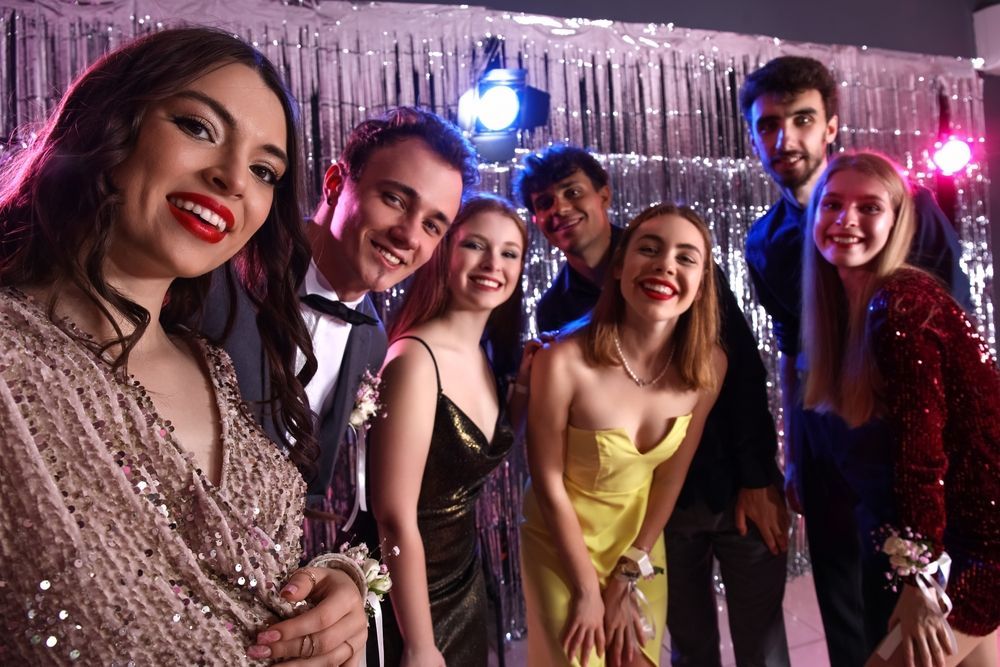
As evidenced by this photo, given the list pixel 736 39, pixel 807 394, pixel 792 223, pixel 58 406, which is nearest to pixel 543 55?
pixel 736 39

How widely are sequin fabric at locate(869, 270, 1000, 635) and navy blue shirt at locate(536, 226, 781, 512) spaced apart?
1.72 ft

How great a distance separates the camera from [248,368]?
137 cm

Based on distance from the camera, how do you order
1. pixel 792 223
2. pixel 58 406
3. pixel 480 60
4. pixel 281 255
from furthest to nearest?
pixel 480 60 < pixel 792 223 < pixel 281 255 < pixel 58 406

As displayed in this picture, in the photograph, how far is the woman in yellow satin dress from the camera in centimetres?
219

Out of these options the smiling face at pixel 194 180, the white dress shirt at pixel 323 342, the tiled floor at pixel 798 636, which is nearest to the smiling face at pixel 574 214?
the white dress shirt at pixel 323 342

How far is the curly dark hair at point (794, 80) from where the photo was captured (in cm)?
291

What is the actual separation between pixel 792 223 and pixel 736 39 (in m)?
1.97

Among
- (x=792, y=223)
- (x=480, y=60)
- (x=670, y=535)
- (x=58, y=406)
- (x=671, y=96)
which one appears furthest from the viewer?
(x=671, y=96)

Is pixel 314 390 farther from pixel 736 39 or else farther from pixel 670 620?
pixel 736 39

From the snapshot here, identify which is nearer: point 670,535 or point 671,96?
point 670,535

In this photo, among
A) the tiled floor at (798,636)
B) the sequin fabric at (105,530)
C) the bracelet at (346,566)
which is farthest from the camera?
the tiled floor at (798,636)

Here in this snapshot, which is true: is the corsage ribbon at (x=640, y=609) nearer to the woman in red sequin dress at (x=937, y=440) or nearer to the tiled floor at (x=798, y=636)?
the woman in red sequin dress at (x=937, y=440)

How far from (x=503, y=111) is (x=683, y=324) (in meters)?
1.65

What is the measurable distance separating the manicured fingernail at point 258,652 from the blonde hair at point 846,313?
71.4 inches
